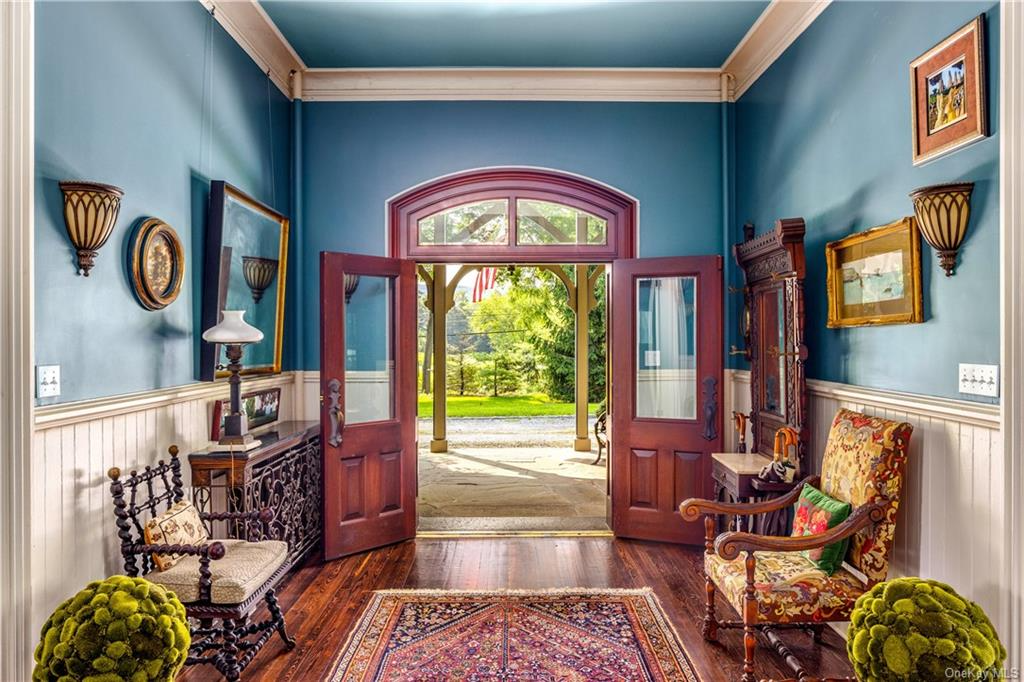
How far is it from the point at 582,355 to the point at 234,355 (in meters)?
5.92

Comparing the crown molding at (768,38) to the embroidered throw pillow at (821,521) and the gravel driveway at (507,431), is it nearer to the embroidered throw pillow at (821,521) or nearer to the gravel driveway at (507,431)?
the embroidered throw pillow at (821,521)

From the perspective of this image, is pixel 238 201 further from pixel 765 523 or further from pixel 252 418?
pixel 765 523

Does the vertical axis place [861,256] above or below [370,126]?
below

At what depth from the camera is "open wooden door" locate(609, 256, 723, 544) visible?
4.79 metres

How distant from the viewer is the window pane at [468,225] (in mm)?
5250

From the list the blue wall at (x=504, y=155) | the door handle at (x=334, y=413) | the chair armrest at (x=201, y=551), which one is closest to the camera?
the chair armrest at (x=201, y=551)

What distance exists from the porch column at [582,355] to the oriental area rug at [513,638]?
16.9 ft

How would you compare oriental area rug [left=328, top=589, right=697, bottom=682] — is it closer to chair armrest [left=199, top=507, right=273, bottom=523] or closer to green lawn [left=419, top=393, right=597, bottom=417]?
chair armrest [left=199, top=507, right=273, bottom=523]

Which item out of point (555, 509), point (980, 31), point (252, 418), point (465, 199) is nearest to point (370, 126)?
point (465, 199)

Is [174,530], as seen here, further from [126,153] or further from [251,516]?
[126,153]

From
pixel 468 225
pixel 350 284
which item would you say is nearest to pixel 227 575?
pixel 350 284

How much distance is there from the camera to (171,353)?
3.41 m

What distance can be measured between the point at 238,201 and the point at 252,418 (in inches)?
55.3

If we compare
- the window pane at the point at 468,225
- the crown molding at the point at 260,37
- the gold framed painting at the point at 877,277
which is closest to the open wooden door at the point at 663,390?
the window pane at the point at 468,225
